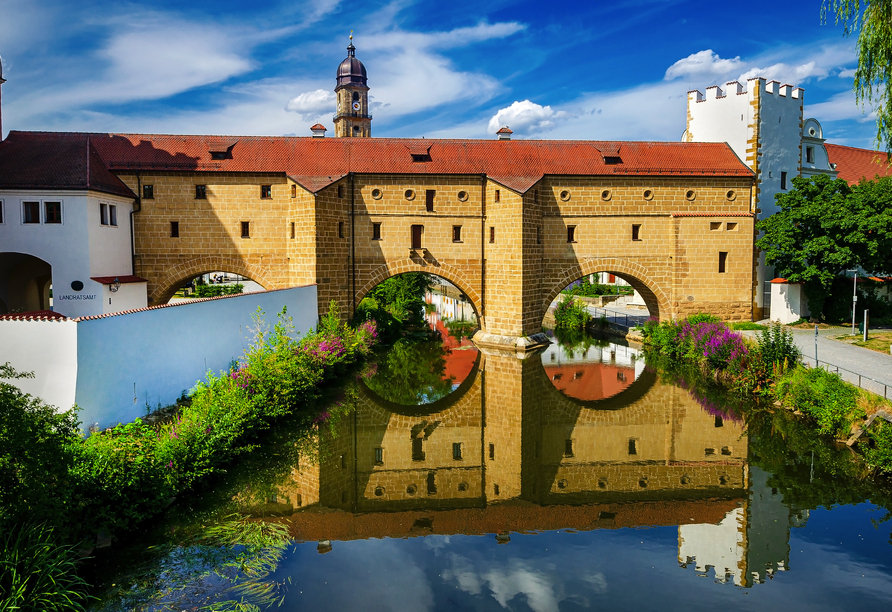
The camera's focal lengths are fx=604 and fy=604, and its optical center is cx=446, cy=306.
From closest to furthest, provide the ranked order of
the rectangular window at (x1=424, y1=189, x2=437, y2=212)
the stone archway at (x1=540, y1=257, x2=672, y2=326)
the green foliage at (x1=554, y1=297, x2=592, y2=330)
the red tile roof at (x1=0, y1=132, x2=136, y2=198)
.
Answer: the red tile roof at (x1=0, y1=132, x2=136, y2=198) < the rectangular window at (x1=424, y1=189, x2=437, y2=212) < the stone archway at (x1=540, y1=257, x2=672, y2=326) < the green foliage at (x1=554, y1=297, x2=592, y2=330)

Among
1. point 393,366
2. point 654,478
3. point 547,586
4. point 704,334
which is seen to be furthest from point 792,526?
point 393,366

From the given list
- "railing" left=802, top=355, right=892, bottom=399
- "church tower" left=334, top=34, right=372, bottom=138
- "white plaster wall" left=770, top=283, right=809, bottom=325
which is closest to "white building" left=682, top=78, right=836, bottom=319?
"white plaster wall" left=770, top=283, right=809, bottom=325

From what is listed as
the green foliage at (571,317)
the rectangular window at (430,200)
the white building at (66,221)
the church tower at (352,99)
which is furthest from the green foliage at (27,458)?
the church tower at (352,99)

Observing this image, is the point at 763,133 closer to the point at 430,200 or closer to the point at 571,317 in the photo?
the point at 571,317

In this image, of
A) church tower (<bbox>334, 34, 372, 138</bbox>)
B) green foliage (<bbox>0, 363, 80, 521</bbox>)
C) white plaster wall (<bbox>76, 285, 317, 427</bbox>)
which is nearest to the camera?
green foliage (<bbox>0, 363, 80, 521</bbox>)

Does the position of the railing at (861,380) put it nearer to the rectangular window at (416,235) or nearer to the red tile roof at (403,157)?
the red tile roof at (403,157)

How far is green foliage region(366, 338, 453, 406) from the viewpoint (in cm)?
1686

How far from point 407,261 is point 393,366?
4.39 metres

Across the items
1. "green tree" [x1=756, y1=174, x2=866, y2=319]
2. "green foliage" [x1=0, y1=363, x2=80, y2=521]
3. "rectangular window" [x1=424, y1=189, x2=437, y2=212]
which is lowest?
"green foliage" [x1=0, y1=363, x2=80, y2=521]

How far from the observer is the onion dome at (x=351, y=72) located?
2042 inches

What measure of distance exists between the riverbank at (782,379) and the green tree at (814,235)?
3.73 metres

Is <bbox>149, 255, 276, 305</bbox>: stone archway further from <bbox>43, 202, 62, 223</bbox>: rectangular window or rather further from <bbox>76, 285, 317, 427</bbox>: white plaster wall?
<bbox>76, 285, 317, 427</bbox>: white plaster wall

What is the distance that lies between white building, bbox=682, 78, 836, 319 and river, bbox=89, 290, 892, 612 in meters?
11.7

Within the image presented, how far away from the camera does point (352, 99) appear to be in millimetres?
52031
